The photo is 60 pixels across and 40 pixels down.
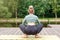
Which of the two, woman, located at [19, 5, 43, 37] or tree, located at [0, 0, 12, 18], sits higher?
woman, located at [19, 5, 43, 37]

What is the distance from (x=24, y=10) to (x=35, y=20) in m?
34.0

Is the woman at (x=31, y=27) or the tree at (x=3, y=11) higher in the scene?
the woman at (x=31, y=27)

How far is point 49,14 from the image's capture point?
146 feet

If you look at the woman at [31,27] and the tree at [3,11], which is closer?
the woman at [31,27]

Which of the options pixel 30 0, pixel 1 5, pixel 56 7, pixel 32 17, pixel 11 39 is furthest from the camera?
pixel 30 0

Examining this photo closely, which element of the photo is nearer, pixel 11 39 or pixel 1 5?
pixel 11 39

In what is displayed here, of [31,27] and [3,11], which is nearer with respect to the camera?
[31,27]

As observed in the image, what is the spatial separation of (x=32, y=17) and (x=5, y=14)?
82.8ft

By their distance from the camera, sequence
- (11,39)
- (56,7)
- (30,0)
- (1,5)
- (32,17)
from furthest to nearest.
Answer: (30,0), (56,7), (1,5), (32,17), (11,39)

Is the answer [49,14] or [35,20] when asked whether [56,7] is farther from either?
[35,20]

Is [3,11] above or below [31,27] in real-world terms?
below

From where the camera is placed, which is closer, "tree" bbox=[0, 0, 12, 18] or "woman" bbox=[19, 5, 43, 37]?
"woman" bbox=[19, 5, 43, 37]

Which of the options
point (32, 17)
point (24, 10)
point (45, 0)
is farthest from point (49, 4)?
point (32, 17)

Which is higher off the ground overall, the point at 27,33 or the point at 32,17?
the point at 32,17
